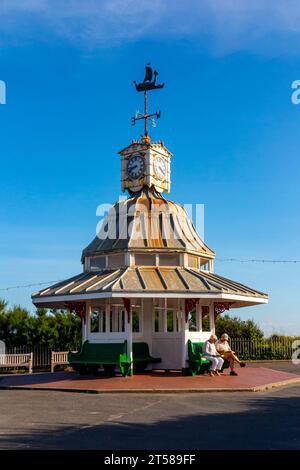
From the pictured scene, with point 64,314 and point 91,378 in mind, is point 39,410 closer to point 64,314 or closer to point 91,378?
point 91,378

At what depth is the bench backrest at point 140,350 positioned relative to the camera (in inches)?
741

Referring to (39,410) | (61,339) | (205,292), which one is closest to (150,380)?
(205,292)

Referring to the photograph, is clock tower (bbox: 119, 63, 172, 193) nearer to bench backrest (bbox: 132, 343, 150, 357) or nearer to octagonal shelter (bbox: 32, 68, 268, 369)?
octagonal shelter (bbox: 32, 68, 268, 369)

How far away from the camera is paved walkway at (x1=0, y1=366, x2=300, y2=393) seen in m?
14.4

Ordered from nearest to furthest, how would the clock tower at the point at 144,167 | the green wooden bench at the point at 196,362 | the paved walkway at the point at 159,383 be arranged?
the paved walkway at the point at 159,383
the green wooden bench at the point at 196,362
the clock tower at the point at 144,167

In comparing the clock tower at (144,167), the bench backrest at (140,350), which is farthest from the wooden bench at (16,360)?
the clock tower at (144,167)

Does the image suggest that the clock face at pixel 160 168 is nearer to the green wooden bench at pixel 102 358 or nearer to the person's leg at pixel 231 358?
the green wooden bench at pixel 102 358

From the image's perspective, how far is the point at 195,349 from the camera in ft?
60.8

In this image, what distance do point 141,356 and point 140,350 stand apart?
0.21 m

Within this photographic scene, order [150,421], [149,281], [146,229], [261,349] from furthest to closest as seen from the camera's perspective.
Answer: [261,349] → [146,229] → [149,281] → [150,421]

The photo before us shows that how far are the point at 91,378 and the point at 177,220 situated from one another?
7.11 m

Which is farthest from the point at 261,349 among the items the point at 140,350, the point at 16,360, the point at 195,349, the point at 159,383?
the point at 159,383

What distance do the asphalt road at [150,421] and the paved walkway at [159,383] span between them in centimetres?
63

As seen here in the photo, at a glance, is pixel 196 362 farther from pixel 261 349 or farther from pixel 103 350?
pixel 261 349
